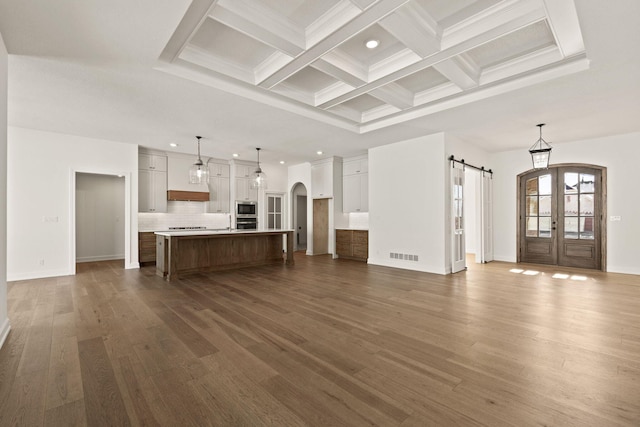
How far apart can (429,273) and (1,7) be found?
6695mm

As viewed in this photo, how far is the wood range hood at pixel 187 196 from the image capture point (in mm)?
7785

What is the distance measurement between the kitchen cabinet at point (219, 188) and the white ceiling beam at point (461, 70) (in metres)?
6.78

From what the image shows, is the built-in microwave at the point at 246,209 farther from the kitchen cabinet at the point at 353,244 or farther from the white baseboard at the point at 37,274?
the white baseboard at the point at 37,274

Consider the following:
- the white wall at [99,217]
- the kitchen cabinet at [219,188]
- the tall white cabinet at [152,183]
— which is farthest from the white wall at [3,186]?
the white wall at [99,217]

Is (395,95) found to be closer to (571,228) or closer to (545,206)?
(545,206)

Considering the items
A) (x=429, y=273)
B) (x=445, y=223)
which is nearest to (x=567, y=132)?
(x=445, y=223)

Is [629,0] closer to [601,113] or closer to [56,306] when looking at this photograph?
[601,113]

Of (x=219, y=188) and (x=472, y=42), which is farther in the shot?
(x=219, y=188)

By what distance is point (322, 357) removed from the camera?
2.48 meters

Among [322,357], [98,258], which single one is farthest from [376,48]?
[98,258]

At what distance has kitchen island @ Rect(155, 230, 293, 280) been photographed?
5.73 metres

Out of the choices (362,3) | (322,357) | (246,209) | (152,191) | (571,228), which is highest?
(362,3)

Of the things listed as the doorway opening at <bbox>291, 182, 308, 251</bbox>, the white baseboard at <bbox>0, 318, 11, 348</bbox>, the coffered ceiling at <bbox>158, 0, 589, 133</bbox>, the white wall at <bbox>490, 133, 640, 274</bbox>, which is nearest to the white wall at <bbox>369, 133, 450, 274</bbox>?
the coffered ceiling at <bbox>158, 0, 589, 133</bbox>

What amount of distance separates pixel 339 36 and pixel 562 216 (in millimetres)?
7061
